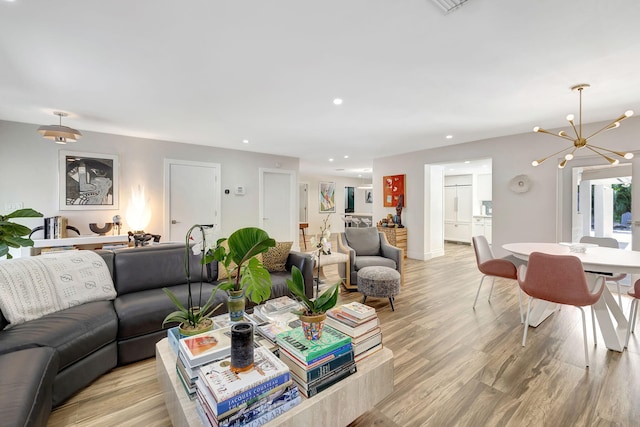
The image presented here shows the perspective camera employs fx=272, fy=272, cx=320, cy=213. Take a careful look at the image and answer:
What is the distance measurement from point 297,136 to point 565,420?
14.4ft

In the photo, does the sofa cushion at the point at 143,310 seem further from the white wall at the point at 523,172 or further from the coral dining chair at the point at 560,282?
the white wall at the point at 523,172

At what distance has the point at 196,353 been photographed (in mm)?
1213

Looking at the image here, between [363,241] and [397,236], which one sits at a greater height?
[363,241]

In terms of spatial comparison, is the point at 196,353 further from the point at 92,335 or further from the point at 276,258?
the point at 276,258

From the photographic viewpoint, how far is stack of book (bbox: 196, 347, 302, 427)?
3.16 feet

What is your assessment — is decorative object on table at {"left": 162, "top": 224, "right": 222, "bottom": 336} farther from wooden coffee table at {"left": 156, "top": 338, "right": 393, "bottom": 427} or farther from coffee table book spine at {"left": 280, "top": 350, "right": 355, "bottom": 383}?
coffee table book spine at {"left": 280, "top": 350, "right": 355, "bottom": 383}

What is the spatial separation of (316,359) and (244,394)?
1.09ft

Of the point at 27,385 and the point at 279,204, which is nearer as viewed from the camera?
the point at 27,385

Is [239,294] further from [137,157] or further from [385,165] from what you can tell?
[385,165]

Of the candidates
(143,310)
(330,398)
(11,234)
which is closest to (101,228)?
(143,310)

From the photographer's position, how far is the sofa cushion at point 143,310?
2.02m

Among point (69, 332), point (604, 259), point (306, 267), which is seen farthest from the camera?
point (306, 267)

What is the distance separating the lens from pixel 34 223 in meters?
4.03

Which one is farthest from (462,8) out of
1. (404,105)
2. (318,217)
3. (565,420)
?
(318,217)
